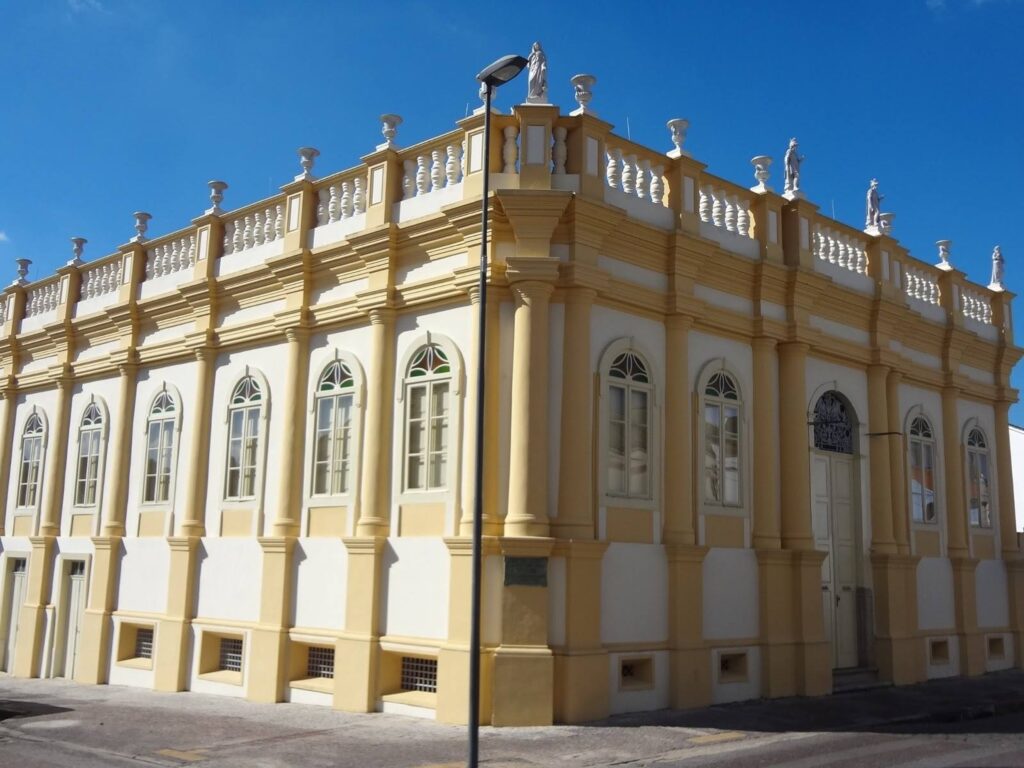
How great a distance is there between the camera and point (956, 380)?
757 inches

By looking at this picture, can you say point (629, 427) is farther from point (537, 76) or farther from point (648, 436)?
point (537, 76)

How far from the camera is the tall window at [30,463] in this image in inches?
841

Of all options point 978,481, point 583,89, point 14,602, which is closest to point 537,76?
point 583,89

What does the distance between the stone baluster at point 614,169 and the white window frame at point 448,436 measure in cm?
303

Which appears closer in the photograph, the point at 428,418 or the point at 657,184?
the point at 428,418

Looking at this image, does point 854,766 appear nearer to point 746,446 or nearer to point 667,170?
point 746,446

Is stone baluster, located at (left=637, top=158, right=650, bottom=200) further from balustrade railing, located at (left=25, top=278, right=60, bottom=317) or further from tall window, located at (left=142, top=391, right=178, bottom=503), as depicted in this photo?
balustrade railing, located at (left=25, top=278, right=60, bottom=317)

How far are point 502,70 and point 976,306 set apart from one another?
48.5 ft

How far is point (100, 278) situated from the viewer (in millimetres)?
20812

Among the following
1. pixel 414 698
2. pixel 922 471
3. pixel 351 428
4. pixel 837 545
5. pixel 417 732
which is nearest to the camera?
pixel 417 732

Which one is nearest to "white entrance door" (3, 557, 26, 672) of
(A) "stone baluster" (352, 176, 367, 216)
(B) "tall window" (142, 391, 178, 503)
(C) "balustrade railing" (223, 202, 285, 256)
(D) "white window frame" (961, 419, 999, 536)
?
(B) "tall window" (142, 391, 178, 503)

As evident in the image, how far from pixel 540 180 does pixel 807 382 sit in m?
5.76

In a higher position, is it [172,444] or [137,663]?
[172,444]

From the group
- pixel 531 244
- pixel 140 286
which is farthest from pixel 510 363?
pixel 140 286
